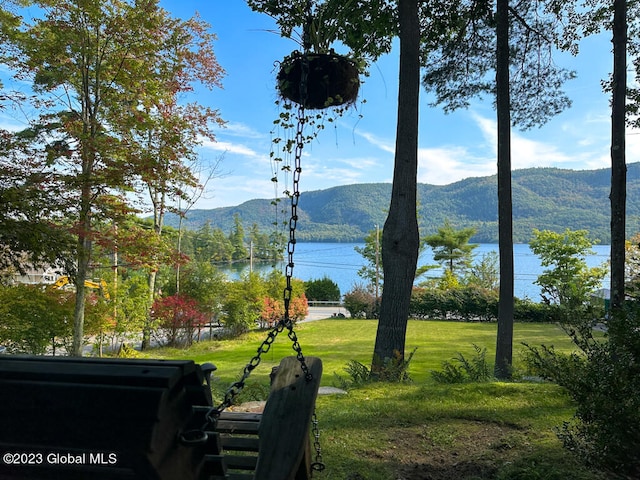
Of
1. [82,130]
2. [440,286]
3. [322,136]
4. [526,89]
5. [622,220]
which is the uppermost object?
[526,89]

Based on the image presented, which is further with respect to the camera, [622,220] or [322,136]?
[622,220]

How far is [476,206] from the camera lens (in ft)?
200

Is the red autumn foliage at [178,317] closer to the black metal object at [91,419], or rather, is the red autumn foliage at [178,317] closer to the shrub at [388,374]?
the shrub at [388,374]

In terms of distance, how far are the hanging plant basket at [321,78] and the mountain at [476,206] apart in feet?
112

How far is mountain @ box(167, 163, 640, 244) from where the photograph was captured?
144 ft

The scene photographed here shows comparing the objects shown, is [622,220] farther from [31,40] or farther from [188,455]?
[31,40]

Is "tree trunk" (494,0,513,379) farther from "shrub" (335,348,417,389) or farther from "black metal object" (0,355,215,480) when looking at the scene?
"black metal object" (0,355,215,480)

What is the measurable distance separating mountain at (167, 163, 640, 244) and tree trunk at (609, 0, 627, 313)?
32.9 m

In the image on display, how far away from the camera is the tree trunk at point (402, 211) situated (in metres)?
4.67

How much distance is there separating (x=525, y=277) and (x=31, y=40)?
869 inches

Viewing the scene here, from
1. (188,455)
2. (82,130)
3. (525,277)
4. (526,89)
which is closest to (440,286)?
(525,277)

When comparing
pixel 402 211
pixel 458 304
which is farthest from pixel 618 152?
pixel 458 304

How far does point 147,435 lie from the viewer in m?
0.93

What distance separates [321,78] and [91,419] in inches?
86.7
